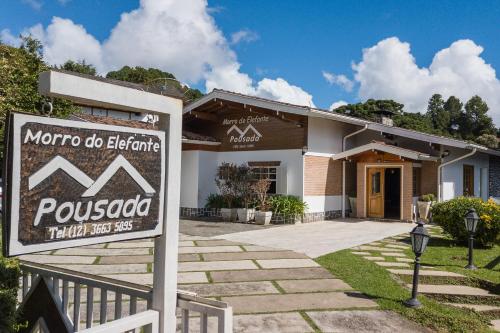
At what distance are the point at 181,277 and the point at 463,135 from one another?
49094mm

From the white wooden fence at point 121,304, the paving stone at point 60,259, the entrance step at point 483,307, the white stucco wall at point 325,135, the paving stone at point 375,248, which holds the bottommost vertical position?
the entrance step at point 483,307

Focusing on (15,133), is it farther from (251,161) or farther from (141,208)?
(251,161)

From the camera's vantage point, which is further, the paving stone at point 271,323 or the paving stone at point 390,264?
the paving stone at point 390,264

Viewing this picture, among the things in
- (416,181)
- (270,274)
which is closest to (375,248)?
(270,274)

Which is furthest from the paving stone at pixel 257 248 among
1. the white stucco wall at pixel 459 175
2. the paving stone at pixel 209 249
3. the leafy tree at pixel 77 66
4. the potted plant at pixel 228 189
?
the leafy tree at pixel 77 66

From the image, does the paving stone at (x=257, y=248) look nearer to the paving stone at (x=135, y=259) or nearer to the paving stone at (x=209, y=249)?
the paving stone at (x=209, y=249)

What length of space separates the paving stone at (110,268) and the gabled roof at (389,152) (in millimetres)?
9450

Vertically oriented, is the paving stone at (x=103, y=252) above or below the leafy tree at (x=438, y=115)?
below

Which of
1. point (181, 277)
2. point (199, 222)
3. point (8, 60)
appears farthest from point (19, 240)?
point (8, 60)

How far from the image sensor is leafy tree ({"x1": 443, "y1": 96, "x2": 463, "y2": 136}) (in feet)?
166

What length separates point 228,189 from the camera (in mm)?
14039

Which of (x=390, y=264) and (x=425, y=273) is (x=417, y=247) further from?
(x=390, y=264)

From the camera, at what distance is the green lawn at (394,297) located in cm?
430

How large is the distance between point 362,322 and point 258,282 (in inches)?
74.2
